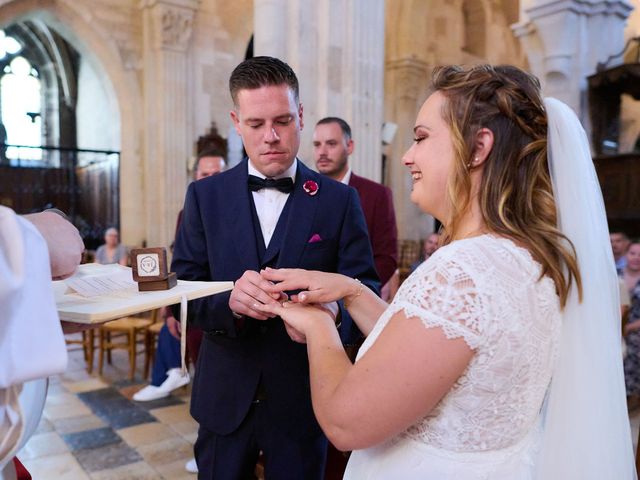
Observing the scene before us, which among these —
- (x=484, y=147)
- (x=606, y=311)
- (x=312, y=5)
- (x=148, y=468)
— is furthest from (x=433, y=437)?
(x=312, y=5)

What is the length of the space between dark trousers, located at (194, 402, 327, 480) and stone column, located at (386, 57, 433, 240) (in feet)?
36.6

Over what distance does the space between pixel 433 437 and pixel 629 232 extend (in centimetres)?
855

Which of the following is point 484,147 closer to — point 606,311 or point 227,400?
point 606,311

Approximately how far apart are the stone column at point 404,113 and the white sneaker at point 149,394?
8556 mm

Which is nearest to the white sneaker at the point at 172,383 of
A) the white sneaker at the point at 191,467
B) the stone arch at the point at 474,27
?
the white sneaker at the point at 191,467

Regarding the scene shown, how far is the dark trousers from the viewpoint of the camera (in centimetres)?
179

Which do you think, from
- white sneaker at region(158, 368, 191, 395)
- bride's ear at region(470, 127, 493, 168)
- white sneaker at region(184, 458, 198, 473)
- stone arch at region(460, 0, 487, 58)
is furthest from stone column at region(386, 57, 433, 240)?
bride's ear at region(470, 127, 493, 168)

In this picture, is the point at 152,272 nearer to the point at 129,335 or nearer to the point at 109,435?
the point at 109,435

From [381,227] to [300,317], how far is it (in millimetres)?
2409

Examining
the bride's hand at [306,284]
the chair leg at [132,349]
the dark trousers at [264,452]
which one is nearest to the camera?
the bride's hand at [306,284]

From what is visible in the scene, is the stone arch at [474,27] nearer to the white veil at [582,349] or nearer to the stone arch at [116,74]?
the stone arch at [116,74]

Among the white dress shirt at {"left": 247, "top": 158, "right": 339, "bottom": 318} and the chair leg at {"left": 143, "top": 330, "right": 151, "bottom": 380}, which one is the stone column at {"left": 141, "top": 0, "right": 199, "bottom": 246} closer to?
the chair leg at {"left": 143, "top": 330, "right": 151, "bottom": 380}

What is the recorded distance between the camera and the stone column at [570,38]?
21.7ft

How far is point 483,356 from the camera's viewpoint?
110 cm
